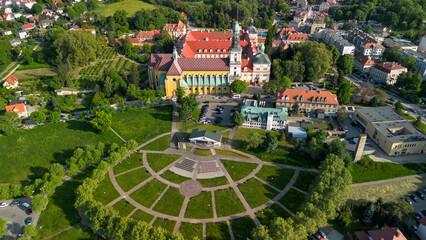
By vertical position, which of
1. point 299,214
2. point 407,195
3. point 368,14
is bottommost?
point 407,195

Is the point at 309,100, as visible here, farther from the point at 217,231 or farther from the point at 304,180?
the point at 217,231

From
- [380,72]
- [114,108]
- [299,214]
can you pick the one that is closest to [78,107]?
[114,108]

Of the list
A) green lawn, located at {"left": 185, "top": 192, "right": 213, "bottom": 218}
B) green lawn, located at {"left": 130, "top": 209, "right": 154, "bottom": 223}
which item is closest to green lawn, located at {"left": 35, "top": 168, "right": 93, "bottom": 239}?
green lawn, located at {"left": 130, "top": 209, "right": 154, "bottom": 223}

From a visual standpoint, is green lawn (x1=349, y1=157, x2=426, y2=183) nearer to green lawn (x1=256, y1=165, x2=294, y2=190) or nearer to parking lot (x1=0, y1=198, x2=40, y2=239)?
green lawn (x1=256, y1=165, x2=294, y2=190)

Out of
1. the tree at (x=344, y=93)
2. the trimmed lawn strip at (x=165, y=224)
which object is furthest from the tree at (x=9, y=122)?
the tree at (x=344, y=93)

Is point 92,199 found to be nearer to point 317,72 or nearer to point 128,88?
point 128,88

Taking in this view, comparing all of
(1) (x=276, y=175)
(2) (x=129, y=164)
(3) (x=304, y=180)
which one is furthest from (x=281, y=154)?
(2) (x=129, y=164)

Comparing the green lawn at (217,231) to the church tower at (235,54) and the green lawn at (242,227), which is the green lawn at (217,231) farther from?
the church tower at (235,54)
